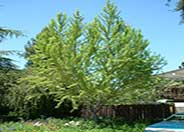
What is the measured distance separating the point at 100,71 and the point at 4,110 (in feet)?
27.1

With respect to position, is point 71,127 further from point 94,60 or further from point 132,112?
point 132,112

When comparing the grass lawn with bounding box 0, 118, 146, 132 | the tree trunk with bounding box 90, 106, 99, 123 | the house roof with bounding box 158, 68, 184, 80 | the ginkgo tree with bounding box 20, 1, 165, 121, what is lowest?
the grass lawn with bounding box 0, 118, 146, 132

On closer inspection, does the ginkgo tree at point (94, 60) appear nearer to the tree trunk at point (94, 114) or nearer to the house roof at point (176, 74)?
the tree trunk at point (94, 114)

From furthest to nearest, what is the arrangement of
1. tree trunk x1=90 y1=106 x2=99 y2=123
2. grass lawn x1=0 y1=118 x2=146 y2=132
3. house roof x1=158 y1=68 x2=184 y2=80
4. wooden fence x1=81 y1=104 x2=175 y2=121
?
house roof x1=158 y1=68 x2=184 y2=80
wooden fence x1=81 y1=104 x2=175 y2=121
tree trunk x1=90 y1=106 x2=99 y2=123
grass lawn x1=0 y1=118 x2=146 y2=132

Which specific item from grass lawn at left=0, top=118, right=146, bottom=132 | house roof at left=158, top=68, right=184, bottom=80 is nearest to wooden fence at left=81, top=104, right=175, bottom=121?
grass lawn at left=0, top=118, right=146, bottom=132

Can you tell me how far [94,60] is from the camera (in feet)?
58.4

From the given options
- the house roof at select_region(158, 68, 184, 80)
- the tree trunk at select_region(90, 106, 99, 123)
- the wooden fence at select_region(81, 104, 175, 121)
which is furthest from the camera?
the house roof at select_region(158, 68, 184, 80)

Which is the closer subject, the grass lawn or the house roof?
the grass lawn

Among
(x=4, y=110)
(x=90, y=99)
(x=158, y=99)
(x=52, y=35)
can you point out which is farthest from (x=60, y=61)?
(x=158, y=99)

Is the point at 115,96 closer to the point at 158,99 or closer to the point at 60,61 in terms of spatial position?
the point at 60,61

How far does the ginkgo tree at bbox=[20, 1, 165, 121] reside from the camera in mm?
17656

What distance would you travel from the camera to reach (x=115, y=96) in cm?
1902

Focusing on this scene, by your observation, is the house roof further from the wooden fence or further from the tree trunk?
the tree trunk

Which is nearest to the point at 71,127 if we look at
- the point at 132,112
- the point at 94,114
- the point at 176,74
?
the point at 94,114
